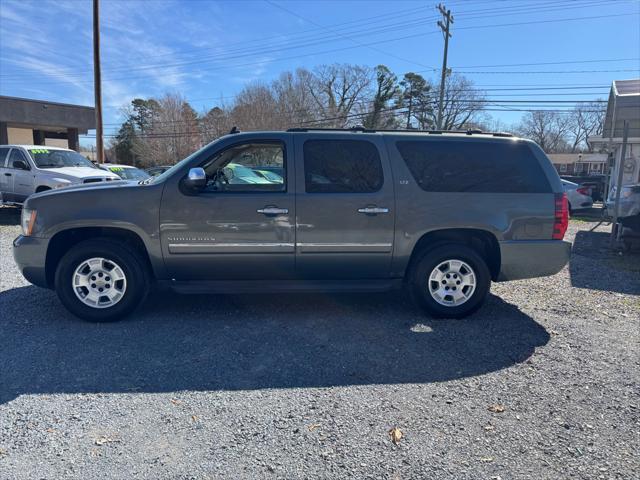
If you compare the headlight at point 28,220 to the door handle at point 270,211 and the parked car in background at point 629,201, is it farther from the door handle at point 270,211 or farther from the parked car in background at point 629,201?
the parked car in background at point 629,201

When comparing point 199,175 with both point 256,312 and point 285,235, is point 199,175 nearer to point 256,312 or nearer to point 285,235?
point 285,235

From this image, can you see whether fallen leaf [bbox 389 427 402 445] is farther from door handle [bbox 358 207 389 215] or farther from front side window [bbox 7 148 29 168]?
front side window [bbox 7 148 29 168]

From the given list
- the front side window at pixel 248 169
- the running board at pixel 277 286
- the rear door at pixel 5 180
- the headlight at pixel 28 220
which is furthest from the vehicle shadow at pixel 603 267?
the rear door at pixel 5 180

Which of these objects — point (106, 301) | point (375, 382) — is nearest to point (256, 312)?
point (106, 301)

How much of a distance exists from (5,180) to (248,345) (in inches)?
450

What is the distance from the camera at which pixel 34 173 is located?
38.5 ft

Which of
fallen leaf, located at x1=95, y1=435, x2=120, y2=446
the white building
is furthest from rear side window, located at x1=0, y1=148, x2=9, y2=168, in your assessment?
the white building

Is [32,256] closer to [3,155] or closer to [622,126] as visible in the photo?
[3,155]

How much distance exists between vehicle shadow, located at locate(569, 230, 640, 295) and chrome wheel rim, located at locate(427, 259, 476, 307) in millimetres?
2708

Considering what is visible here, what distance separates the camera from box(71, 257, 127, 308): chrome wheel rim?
4.59 metres

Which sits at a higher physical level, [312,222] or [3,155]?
[3,155]

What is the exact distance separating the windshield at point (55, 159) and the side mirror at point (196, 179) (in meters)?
9.69

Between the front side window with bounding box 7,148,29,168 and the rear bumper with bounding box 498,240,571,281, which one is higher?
the front side window with bounding box 7,148,29,168

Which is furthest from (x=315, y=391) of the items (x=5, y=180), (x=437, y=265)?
(x=5, y=180)
